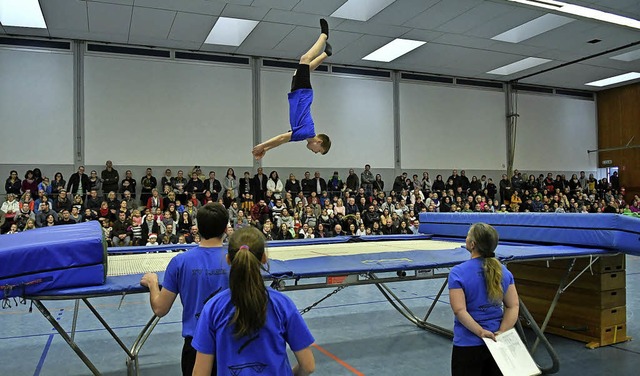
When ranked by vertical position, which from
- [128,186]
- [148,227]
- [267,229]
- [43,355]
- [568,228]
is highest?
[128,186]

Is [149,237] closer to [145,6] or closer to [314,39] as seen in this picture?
[145,6]

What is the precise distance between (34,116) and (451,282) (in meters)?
13.1

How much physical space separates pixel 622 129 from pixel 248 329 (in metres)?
21.6

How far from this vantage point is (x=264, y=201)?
44.2 ft

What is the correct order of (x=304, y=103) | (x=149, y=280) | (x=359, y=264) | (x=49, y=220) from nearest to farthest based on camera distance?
(x=149, y=280), (x=359, y=264), (x=304, y=103), (x=49, y=220)

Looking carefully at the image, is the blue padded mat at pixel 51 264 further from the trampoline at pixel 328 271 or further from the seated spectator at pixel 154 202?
the seated spectator at pixel 154 202

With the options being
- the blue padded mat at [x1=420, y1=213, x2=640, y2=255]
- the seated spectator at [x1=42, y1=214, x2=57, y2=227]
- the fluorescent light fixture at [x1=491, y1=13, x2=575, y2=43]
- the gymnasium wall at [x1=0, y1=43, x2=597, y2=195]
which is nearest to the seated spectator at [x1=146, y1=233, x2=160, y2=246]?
the seated spectator at [x1=42, y1=214, x2=57, y2=227]

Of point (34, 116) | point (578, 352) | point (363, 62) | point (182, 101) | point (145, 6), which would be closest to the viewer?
point (578, 352)

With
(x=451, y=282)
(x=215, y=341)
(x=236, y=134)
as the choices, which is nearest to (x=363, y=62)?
(x=236, y=134)

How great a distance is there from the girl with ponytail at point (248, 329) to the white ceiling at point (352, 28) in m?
9.94

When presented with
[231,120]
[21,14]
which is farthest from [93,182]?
[231,120]

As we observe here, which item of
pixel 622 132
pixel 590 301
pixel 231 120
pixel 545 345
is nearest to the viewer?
A: pixel 545 345

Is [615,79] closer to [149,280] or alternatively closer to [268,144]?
[268,144]

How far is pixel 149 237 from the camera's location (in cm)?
1075
